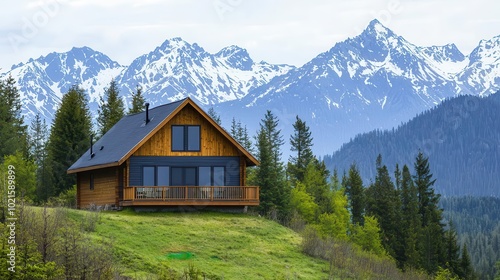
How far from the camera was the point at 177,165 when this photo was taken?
45781mm

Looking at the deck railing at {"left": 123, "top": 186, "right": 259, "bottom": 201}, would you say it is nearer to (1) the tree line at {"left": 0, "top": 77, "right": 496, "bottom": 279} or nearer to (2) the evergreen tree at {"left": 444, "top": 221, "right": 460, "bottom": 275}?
(1) the tree line at {"left": 0, "top": 77, "right": 496, "bottom": 279}

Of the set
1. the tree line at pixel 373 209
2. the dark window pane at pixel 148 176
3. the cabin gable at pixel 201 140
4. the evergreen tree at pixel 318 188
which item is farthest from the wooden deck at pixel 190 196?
the evergreen tree at pixel 318 188

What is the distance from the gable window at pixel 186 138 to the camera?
4612cm

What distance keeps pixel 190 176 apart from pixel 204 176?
76 centimetres

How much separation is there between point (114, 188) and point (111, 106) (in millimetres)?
35807

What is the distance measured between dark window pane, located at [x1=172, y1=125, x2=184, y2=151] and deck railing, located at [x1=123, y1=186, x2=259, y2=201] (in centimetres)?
258

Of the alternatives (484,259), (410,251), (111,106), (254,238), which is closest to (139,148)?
(254,238)

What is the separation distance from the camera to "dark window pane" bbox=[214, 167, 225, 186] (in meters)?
46.1

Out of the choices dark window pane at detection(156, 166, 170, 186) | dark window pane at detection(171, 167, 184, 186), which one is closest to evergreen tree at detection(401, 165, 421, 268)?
dark window pane at detection(171, 167, 184, 186)

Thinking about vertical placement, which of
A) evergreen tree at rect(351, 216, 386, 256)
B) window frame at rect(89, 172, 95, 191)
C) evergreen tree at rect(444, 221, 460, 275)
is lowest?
evergreen tree at rect(444, 221, 460, 275)

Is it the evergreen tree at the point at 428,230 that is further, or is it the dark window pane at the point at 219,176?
the evergreen tree at the point at 428,230

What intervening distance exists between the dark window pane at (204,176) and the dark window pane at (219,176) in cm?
31

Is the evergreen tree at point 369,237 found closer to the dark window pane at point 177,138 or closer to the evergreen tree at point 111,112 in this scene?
the evergreen tree at point 111,112

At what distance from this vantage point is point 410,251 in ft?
276
